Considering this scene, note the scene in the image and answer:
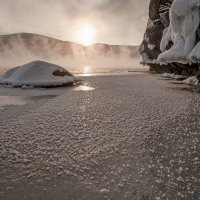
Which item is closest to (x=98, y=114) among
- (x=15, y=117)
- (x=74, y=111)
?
(x=74, y=111)

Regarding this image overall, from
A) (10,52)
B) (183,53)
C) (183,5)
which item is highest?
(10,52)

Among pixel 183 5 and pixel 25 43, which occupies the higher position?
pixel 25 43

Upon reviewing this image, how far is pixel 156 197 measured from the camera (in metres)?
2.61

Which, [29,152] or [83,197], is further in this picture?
[29,152]

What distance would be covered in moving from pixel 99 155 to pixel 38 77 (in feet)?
34.8

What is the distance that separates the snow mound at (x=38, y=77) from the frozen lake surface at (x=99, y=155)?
681 centimetres

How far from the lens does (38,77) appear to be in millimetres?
13594

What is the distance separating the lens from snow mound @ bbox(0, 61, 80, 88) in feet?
42.8

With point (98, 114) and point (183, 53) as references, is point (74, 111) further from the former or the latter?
point (183, 53)

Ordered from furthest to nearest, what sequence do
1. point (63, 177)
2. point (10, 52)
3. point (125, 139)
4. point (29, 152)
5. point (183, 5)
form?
1. point (10, 52)
2. point (183, 5)
3. point (125, 139)
4. point (29, 152)
5. point (63, 177)

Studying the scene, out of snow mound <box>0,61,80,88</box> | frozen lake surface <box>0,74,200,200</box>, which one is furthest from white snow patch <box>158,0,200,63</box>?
frozen lake surface <box>0,74,200,200</box>

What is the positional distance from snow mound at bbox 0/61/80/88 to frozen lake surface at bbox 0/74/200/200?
6809mm

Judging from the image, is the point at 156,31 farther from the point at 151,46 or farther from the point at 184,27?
the point at 184,27

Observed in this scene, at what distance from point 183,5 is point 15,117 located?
10.8 m
